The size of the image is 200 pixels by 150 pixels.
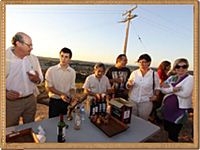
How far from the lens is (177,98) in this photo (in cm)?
126

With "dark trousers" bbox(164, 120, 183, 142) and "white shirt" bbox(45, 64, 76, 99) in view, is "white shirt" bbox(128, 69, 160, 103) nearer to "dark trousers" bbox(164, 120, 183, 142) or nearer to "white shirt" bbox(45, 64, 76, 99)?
"dark trousers" bbox(164, 120, 183, 142)

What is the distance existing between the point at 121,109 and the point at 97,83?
7.6 inches

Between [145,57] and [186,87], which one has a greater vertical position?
[145,57]

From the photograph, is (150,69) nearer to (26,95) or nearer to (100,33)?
(100,33)

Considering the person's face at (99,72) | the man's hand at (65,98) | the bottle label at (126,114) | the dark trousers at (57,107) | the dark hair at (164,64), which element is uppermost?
the dark hair at (164,64)

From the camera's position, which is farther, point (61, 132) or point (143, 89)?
point (143, 89)

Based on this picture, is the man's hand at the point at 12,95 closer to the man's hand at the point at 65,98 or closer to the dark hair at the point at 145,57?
the man's hand at the point at 65,98

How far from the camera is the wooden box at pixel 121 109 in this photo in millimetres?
1231

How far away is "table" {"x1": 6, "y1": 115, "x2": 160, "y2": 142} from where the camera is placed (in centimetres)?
118

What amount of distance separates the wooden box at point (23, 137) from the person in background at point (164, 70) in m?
0.74

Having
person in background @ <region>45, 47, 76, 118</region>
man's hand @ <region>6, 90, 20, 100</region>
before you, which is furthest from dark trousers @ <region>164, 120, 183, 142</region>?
man's hand @ <region>6, 90, 20, 100</region>

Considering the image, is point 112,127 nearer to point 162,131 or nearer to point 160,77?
point 162,131

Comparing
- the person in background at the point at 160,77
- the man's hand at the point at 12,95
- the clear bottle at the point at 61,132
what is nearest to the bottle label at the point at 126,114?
the person in background at the point at 160,77

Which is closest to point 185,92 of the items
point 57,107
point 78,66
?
point 78,66
